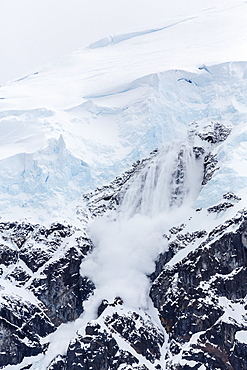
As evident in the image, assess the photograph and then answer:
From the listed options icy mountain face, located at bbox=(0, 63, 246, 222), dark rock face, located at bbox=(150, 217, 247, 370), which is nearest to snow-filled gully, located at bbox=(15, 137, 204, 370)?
dark rock face, located at bbox=(150, 217, 247, 370)

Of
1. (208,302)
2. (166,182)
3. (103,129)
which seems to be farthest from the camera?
(103,129)

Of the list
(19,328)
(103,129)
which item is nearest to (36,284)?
(19,328)

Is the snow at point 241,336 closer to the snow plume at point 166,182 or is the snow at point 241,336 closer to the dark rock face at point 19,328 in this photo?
the snow plume at point 166,182

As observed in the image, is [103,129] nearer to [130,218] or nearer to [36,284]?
[130,218]

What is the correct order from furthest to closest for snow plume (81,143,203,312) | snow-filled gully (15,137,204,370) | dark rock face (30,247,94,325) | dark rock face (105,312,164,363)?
1. dark rock face (30,247,94,325)
2. snow plume (81,143,203,312)
3. snow-filled gully (15,137,204,370)
4. dark rock face (105,312,164,363)

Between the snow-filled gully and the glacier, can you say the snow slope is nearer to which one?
the glacier

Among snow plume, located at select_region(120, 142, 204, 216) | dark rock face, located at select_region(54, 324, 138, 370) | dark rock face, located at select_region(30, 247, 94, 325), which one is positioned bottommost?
dark rock face, located at select_region(54, 324, 138, 370)
